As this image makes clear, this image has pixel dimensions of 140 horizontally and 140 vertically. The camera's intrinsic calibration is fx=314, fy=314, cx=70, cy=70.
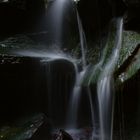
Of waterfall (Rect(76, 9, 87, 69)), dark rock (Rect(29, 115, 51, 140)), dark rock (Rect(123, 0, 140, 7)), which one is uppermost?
dark rock (Rect(123, 0, 140, 7))

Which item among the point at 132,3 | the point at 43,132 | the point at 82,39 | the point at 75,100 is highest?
the point at 132,3

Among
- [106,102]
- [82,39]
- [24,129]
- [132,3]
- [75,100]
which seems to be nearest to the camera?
[24,129]

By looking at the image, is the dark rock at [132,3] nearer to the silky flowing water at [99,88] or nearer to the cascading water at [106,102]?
the silky flowing water at [99,88]

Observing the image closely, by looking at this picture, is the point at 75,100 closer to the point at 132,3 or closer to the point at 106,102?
the point at 106,102

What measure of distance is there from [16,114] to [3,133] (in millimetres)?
1502

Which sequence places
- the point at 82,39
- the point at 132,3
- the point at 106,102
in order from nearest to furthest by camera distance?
the point at 106,102
the point at 132,3
the point at 82,39

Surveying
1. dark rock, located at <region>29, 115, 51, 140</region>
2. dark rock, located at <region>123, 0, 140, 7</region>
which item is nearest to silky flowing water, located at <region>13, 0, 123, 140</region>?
dark rock, located at <region>123, 0, 140, 7</region>

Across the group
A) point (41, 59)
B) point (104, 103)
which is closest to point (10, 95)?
point (41, 59)

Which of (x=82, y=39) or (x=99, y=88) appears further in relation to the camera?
(x=82, y=39)

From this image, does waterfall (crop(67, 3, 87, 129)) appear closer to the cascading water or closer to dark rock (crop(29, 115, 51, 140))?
the cascading water

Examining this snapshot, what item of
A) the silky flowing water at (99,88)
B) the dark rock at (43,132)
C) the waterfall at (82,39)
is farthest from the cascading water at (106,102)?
the waterfall at (82,39)

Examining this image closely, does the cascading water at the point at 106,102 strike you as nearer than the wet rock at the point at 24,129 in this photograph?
No

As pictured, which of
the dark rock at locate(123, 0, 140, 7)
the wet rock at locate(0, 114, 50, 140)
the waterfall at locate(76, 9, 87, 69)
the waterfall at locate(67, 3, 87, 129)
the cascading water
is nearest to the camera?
the wet rock at locate(0, 114, 50, 140)

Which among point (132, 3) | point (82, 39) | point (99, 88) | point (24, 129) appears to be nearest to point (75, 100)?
point (99, 88)
